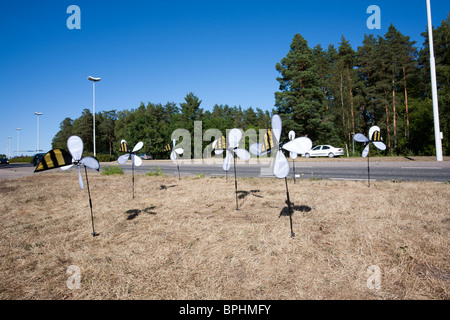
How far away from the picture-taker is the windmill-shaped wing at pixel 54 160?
3160 millimetres

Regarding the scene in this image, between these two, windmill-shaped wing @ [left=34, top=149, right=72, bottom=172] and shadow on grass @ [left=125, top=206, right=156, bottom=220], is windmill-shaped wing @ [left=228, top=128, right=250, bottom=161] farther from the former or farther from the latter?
windmill-shaped wing @ [left=34, top=149, right=72, bottom=172]

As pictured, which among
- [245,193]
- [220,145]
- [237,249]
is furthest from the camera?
[245,193]

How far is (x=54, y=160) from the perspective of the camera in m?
3.29

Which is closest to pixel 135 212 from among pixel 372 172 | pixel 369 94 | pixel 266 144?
pixel 266 144

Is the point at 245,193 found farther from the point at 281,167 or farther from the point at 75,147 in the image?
the point at 75,147

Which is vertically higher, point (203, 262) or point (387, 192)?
point (387, 192)

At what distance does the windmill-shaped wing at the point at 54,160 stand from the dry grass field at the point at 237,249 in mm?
1274

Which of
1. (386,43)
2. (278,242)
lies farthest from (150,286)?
(386,43)

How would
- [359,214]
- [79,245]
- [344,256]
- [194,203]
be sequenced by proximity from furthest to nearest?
[194,203]
[359,214]
[79,245]
[344,256]

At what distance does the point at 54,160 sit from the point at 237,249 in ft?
9.83

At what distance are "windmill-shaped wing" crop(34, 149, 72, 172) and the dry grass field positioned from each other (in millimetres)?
1274

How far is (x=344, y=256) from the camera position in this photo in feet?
9.12
